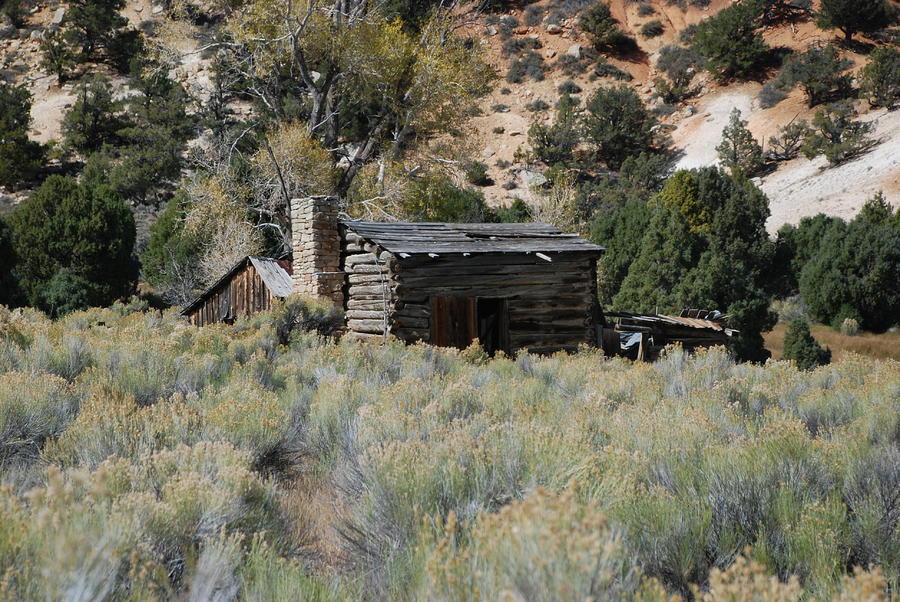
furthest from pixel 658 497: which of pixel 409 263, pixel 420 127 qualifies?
pixel 420 127

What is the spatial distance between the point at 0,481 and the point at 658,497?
3412 millimetres

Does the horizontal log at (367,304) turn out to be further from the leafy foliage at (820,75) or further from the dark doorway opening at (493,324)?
the leafy foliage at (820,75)

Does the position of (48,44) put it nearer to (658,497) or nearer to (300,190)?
(300,190)

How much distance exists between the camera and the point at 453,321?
1406 cm

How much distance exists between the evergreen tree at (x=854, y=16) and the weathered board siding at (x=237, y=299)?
49827 millimetres

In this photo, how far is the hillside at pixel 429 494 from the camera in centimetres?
223

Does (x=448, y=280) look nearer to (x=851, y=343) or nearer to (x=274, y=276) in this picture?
(x=274, y=276)

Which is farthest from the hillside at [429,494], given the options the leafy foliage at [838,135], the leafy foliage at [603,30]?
the leafy foliage at [603,30]

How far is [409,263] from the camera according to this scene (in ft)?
44.2

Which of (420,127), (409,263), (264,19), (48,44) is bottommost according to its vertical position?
(409,263)

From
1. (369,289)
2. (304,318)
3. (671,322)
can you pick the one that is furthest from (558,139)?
(304,318)

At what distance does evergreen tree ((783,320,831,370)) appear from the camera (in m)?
20.8

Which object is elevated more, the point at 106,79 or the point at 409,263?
the point at 106,79

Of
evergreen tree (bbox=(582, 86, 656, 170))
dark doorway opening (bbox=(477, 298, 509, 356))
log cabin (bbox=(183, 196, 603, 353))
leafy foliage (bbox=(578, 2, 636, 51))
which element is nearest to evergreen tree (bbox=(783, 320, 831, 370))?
log cabin (bbox=(183, 196, 603, 353))
